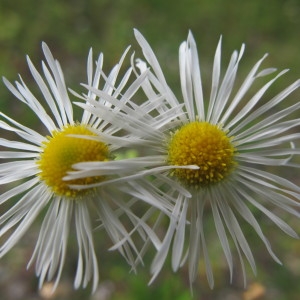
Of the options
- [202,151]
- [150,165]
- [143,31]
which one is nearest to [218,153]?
[202,151]

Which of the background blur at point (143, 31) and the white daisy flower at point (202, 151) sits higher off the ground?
the background blur at point (143, 31)

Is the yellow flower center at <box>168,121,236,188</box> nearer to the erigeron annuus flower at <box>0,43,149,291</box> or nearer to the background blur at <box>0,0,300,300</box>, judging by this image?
the erigeron annuus flower at <box>0,43,149,291</box>

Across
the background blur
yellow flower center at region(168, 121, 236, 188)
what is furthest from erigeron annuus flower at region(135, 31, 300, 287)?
the background blur

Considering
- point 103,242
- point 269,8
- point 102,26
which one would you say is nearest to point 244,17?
point 269,8

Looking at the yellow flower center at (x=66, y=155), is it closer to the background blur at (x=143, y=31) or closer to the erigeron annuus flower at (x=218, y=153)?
the erigeron annuus flower at (x=218, y=153)

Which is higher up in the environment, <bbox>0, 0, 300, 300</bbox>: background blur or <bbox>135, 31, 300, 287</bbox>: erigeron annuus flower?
<bbox>0, 0, 300, 300</bbox>: background blur

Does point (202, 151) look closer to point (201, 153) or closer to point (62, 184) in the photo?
point (201, 153)

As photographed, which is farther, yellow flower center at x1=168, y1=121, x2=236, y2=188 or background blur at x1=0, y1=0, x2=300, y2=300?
background blur at x1=0, y1=0, x2=300, y2=300

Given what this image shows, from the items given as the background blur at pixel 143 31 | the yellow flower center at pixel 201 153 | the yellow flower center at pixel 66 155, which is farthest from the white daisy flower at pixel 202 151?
the background blur at pixel 143 31
